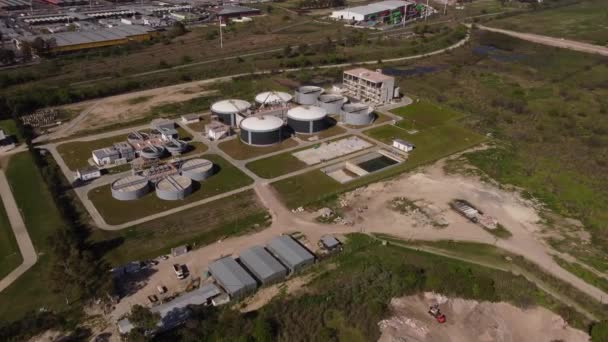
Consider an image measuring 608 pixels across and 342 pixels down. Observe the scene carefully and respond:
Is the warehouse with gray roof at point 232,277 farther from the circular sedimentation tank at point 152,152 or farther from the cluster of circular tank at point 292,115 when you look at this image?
the cluster of circular tank at point 292,115

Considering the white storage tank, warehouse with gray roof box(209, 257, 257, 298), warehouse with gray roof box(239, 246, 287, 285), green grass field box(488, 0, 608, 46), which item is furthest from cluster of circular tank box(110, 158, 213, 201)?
green grass field box(488, 0, 608, 46)

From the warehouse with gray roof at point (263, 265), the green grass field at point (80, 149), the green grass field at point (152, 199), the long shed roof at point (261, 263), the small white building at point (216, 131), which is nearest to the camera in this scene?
the warehouse with gray roof at point (263, 265)

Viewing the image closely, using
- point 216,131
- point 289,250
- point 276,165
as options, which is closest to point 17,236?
point 289,250

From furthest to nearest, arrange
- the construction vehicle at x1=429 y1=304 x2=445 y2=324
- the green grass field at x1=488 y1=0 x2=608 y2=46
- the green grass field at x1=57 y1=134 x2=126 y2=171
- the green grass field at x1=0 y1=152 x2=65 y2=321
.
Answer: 1. the green grass field at x1=488 y1=0 x2=608 y2=46
2. the green grass field at x1=57 y1=134 x2=126 y2=171
3. the green grass field at x1=0 y1=152 x2=65 y2=321
4. the construction vehicle at x1=429 y1=304 x2=445 y2=324

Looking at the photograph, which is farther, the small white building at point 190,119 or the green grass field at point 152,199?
the small white building at point 190,119

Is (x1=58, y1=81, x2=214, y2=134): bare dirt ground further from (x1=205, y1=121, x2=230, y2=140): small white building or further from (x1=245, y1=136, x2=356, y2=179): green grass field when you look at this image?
(x1=245, y1=136, x2=356, y2=179): green grass field

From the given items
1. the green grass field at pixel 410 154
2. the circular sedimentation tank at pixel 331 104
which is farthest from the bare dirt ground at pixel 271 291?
the circular sedimentation tank at pixel 331 104

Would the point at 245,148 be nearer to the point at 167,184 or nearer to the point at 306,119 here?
the point at 306,119
